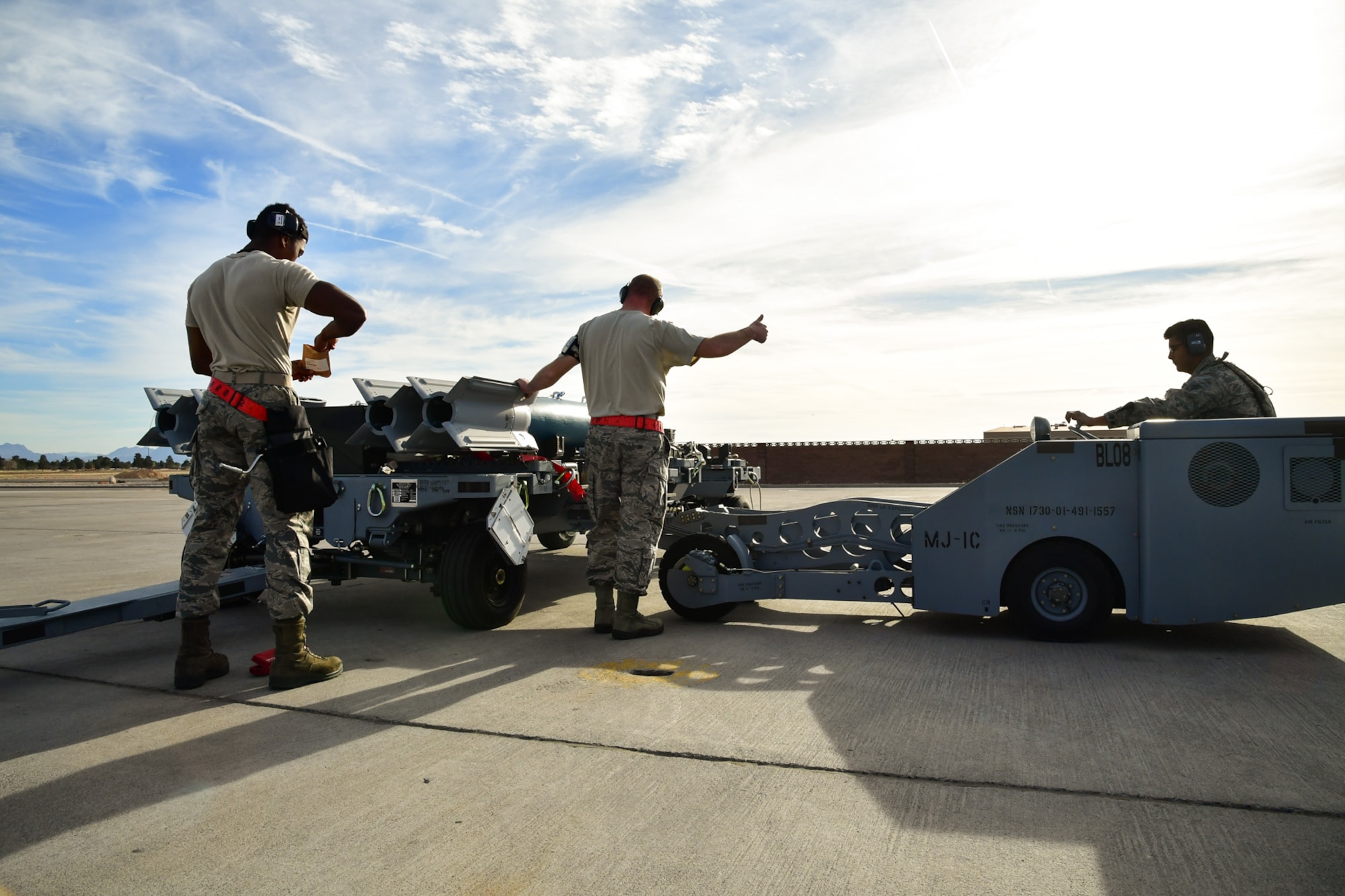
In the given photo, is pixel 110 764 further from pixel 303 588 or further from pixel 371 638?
pixel 371 638

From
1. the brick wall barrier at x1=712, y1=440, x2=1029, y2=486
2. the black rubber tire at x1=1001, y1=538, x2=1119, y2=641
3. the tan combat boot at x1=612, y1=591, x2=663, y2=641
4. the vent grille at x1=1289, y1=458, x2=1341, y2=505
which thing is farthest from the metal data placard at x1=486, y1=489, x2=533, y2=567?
the brick wall barrier at x1=712, y1=440, x2=1029, y2=486

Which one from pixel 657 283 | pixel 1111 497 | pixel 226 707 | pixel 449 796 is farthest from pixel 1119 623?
pixel 226 707

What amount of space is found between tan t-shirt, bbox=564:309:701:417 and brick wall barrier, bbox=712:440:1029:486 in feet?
88.2

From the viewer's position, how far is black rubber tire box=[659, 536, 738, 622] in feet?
17.0

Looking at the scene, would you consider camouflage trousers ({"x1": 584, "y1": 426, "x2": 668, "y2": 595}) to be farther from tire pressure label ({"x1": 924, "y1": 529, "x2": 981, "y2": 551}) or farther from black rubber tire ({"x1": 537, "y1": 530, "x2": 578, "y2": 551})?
black rubber tire ({"x1": 537, "y1": 530, "x2": 578, "y2": 551})

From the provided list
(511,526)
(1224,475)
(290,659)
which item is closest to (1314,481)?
(1224,475)

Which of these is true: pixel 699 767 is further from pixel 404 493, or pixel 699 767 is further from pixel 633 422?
pixel 404 493

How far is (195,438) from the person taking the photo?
152 inches

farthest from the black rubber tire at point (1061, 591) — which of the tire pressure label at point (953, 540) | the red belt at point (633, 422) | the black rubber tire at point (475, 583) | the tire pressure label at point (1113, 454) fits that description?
the black rubber tire at point (475, 583)

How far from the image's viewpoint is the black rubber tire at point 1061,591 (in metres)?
4.35

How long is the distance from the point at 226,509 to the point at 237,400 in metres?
0.54

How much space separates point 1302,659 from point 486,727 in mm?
3738

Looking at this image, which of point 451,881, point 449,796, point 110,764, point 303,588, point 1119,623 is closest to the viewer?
point 451,881

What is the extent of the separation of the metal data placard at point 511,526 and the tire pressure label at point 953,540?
227 cm
